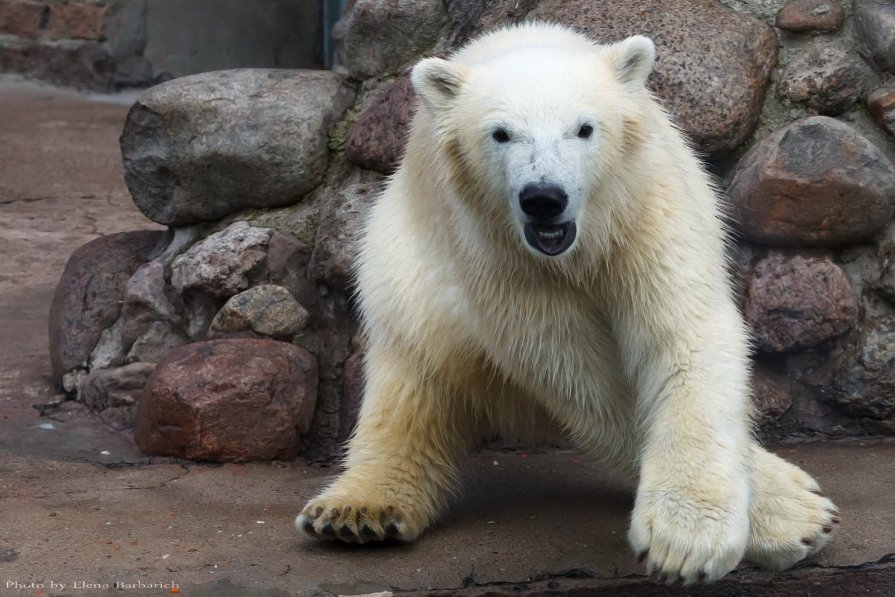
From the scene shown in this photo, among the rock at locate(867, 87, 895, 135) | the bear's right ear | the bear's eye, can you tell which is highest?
the rock at locate(867, 87, 895, 135)

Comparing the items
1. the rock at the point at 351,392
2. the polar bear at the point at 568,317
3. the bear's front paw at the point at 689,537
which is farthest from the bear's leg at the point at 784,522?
the rock at the point at 351,392

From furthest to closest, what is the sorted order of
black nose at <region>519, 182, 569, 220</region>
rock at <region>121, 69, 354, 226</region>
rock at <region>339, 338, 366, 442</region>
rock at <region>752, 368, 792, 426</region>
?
rock at <region>121, 69, 354, 226</region> < rock at <region>339, 338, 366, 442</region> < rock at <region>752, 368, 792, 426</region> < black nose at <region>519, 182, 569, 220</region>

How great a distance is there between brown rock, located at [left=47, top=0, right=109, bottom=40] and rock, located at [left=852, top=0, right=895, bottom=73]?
19.8 ft

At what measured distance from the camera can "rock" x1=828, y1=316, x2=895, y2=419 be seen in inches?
163

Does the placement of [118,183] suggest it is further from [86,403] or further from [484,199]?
[484,199]

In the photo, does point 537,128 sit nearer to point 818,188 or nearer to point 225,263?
point 818,188

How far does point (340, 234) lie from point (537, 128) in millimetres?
1786

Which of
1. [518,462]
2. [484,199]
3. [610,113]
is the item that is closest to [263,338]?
[518,462]

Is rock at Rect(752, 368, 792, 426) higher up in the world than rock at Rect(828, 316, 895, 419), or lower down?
lower down

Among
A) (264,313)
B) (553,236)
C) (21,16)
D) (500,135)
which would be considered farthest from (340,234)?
(21,16)

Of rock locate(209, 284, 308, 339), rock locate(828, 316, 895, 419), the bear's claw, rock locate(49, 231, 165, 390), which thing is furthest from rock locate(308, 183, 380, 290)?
rock locate(828, 316, 895, 419)

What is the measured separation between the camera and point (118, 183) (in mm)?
7402

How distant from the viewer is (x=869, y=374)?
415cm

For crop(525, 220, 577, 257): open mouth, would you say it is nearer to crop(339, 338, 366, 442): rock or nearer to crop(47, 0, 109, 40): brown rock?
crop(339, 338, 366, 442): rock
